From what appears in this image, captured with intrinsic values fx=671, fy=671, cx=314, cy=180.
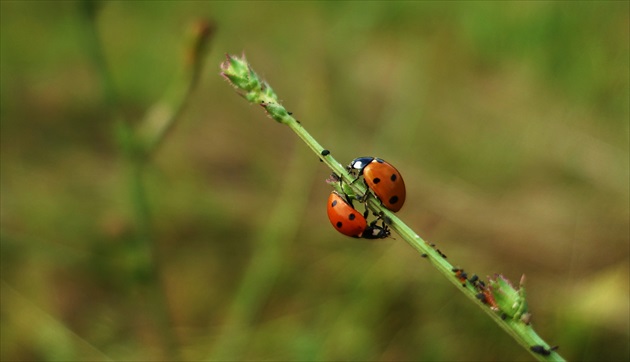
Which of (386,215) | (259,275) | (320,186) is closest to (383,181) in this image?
(386,215)

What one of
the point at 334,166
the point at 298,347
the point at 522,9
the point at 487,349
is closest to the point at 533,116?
the point at 522,9

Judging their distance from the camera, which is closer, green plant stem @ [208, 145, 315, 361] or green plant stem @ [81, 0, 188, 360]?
green plant stem @ [81, 0, 188, 360]

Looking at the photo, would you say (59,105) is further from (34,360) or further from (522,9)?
(522,9)

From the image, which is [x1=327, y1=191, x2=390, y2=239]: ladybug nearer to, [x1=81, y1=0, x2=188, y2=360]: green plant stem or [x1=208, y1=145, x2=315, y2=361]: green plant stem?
[x1=81, y1=0, x2=188, y2=360]: green plant stem

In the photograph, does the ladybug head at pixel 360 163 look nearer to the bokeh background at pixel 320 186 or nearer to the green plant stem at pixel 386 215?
the green plant stem at pixel 386 215

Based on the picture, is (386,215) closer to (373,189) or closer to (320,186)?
(373,189)

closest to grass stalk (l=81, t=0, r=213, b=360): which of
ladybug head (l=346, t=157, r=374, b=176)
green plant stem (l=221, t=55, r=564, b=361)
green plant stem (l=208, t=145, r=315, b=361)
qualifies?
green plant stem (l=208, t=145, r=315, b=361)
